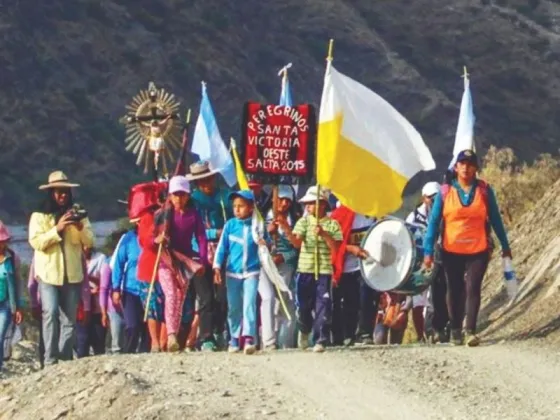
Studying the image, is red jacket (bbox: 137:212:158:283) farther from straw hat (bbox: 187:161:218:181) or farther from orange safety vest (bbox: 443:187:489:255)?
orange safety vest (bbox: 443:187:489:255)

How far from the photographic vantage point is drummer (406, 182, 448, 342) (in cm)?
1520

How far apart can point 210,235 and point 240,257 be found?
1.19 m

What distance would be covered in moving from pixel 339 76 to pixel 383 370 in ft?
10.4

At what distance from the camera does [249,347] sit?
13641 mm

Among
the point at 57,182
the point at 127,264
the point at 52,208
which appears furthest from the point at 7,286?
the point at 57,182

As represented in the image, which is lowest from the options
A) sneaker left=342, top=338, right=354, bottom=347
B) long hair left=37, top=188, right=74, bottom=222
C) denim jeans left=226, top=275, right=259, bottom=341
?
sneaker left=342, top=338, right=354, bottom=347

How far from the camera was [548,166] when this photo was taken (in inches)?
1112

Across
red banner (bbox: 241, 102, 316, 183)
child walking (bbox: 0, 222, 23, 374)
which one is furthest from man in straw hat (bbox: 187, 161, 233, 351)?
child walking (bbox: 0, 222, 23, 374)

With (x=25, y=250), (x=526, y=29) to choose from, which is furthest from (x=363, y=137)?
(x=526, y=29)

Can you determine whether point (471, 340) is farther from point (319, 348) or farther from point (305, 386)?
point (305, 386)

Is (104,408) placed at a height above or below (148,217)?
below

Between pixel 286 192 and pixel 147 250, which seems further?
pixel 286 192

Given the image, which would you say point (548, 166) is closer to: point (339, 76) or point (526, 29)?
point (339, 76)

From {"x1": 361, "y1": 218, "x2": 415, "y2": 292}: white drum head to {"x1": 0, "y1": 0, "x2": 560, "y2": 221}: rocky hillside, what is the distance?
5201cm
